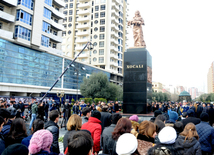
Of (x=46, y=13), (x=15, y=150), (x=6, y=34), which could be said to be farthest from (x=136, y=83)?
(x=46, y=13)

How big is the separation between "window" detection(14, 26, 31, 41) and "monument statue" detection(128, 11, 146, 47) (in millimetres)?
23025

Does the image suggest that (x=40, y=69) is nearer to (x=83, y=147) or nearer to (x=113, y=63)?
(x=113, y=63)

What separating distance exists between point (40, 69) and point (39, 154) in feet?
124

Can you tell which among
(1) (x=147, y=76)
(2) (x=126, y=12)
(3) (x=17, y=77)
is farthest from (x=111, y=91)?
(2) (x=126, y=12)

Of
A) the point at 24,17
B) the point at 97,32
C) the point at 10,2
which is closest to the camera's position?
the point at 10,2

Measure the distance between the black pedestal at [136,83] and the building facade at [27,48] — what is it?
19530 millimetres

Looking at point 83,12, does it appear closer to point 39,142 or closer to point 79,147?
point 39,142

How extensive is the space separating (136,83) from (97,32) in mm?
53132

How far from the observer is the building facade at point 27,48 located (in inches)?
1212

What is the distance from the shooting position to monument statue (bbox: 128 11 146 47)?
1662 cm

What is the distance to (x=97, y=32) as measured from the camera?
214ft

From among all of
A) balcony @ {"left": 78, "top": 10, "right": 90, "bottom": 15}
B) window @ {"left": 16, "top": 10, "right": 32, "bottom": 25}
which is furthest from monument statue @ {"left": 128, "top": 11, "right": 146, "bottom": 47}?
balcony @ {"left": 78, "top": 10, "right": 90, "bottom": 15}

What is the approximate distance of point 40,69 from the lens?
3809 centimetres

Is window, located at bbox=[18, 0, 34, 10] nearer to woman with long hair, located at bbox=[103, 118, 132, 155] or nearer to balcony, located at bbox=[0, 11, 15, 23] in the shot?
balcony, located at bbox=[0, 11, 15, 23]
